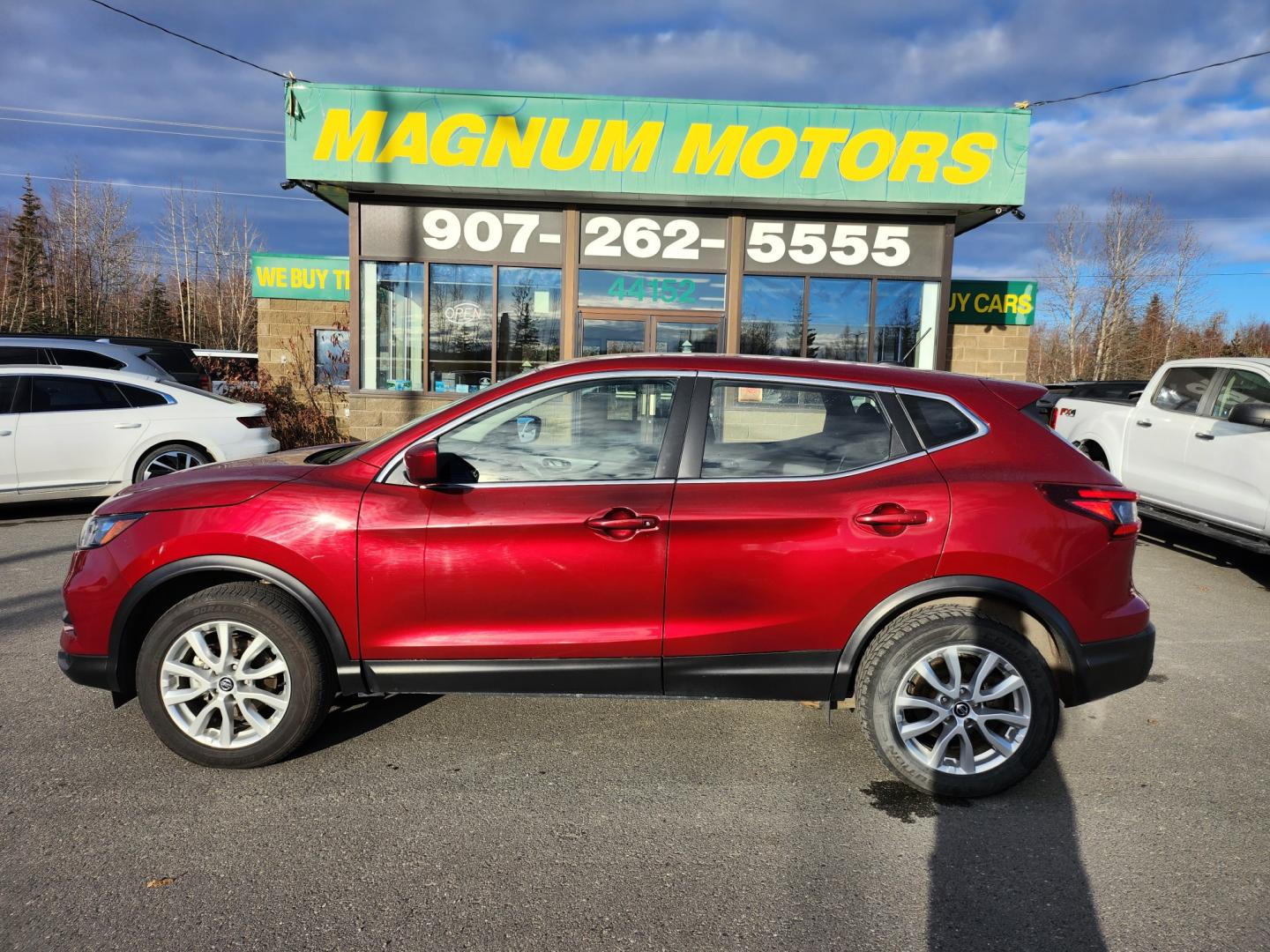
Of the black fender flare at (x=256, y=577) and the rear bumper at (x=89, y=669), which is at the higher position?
the black fender flare at (x=256, y=577)

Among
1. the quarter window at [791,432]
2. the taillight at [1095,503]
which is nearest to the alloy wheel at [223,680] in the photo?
the quarter window at [791,432]

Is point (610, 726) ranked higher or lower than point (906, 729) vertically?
lower

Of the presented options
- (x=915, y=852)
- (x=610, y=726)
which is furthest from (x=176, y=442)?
(x=915, y=852)

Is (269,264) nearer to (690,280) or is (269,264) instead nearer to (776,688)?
(690,280)

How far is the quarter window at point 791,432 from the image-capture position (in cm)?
337

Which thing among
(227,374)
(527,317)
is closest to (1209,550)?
(527,317)

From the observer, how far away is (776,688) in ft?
10.9

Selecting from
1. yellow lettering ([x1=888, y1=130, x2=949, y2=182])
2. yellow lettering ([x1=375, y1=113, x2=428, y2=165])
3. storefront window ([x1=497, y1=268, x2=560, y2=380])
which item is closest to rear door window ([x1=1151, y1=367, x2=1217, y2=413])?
yellow lettering ([x1=888, y1=130, x2=949, y2=182])

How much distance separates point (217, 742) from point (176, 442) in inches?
254

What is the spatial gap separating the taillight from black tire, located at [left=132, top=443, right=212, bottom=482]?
8.22 metres

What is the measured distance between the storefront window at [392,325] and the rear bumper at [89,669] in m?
10.3

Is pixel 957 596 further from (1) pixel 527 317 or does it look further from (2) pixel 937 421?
(1) pixel 527 317

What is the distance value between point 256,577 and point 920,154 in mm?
11709

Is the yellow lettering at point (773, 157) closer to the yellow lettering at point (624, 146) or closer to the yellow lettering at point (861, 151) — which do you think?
the yellow lettering at point (861, 151)
